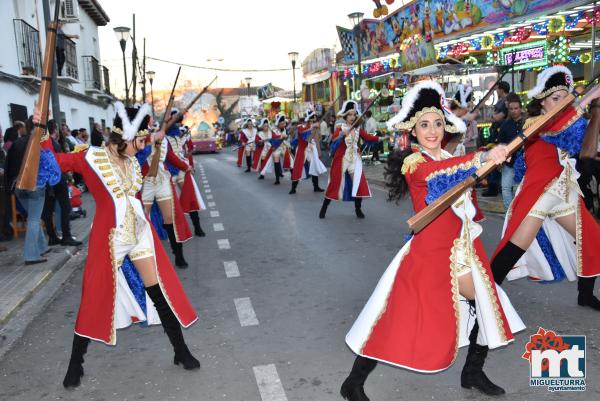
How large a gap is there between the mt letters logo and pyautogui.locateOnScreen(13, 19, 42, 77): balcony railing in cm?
1545

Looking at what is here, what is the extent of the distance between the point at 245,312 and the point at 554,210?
A: 264 cm

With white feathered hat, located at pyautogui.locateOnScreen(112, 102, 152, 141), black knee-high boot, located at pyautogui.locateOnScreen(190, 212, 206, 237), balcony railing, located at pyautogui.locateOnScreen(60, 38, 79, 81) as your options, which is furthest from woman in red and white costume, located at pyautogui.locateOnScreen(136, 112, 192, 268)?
balcony railing, located at pyautogui.locateOnScreen(60, 38, 79, 81)

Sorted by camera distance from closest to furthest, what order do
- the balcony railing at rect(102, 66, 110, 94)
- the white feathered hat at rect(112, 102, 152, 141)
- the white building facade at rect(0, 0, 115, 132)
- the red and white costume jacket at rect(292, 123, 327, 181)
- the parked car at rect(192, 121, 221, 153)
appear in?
1. the white feathered hat at rect(112, 102, 152, 141)
2. the red and white costume jacket at rect(292, 123, 327, 181)
3. the white building facade at rect(0, 0, 115, 132)
4. the balcony railing at rect(102, 66, 110, 94)
5. the parked car at rect(192, 121, 221, 153)

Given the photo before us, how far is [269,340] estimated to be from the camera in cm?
442

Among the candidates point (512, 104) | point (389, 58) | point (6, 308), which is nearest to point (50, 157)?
point (6, 308)

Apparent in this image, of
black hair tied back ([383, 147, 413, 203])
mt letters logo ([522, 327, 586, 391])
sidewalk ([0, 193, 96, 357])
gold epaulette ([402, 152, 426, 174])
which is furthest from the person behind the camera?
sidewalk ([0, 193, 96, 357])

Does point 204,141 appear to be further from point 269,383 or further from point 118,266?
point 269,383

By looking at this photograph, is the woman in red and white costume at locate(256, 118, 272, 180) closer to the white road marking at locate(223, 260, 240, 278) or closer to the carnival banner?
the carnival banner

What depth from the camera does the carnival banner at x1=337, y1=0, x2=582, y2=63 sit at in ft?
42.8

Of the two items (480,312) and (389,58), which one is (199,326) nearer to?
(480,312)

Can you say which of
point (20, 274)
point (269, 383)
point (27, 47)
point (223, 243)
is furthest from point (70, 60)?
point (269, 383)

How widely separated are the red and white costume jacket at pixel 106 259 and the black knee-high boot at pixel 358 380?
1.15 m

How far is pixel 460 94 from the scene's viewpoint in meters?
7.01

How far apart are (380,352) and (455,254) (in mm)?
636
